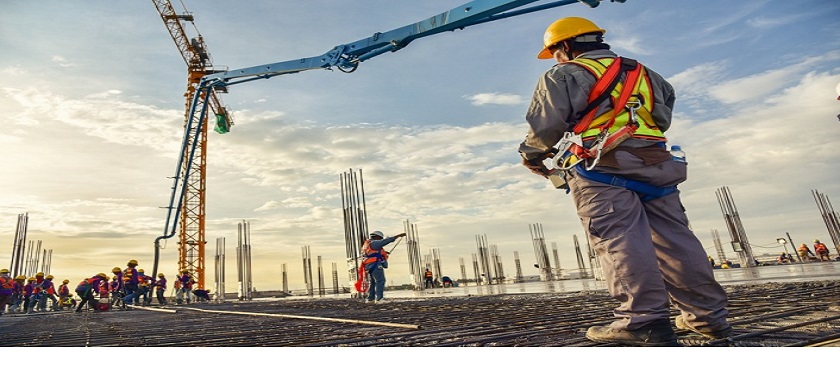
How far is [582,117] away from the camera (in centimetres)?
187

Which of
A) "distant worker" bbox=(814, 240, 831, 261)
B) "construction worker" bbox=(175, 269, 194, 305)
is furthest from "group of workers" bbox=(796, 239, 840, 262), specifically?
"construction worker" bbox=(175, 269, 194, 305)

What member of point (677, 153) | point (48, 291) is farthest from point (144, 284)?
point (677, 153)

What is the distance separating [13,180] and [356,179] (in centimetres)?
1143

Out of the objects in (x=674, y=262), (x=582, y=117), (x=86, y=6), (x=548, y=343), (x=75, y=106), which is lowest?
(x=548, y=343)

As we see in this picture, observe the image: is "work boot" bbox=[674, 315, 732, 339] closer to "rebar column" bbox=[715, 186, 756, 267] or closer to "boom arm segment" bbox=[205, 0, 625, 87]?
"boom arm segment" bbox=[205, 0, 625, 87]

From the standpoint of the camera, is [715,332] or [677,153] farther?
[677,153]

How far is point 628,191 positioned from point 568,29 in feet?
2.48

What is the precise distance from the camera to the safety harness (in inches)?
69.0

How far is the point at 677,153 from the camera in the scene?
186 cm

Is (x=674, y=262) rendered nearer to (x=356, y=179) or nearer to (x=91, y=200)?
(x=91, y=200)

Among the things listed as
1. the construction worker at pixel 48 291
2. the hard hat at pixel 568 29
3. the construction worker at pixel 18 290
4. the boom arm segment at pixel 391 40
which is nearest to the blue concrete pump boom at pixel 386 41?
the boom arm segment at pixel 391 40

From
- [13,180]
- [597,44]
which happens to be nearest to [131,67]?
[13,180]

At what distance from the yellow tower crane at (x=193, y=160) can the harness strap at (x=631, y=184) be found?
23961 mm

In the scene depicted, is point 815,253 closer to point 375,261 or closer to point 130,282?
point 375,261
